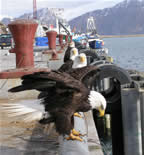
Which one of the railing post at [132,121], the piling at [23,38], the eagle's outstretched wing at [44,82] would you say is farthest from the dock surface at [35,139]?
the piling at [23,38]

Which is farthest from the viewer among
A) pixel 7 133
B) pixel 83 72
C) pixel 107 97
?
pixel 107 97

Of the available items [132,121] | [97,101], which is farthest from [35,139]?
[132,121]

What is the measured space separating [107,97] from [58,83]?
4.30 meters

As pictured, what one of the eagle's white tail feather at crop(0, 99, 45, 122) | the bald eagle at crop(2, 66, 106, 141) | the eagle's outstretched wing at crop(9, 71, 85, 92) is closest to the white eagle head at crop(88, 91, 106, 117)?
the bald eagle at crop(2, 66, 106, 141)

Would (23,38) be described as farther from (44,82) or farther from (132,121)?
(44,82)

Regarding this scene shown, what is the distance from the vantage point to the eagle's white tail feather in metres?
4.37

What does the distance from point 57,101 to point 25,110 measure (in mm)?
461

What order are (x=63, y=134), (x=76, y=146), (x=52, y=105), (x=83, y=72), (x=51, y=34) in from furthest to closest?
(x=51, y=34), (x=83, y=72), (x=52, y=105), (x=63, y=134), (x=76, y=146)

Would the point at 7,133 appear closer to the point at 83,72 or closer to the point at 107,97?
the point at 83,72

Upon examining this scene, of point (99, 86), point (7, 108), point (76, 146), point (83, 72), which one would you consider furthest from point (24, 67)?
point (76, 146)

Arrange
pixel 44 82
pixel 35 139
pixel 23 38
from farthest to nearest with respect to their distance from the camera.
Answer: pixel 23 38
pixel 35 139
pixel 44 82

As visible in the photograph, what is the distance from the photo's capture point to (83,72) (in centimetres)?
537

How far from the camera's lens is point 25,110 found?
4430 millimetres

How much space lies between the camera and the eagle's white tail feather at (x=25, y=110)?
4367 mm
